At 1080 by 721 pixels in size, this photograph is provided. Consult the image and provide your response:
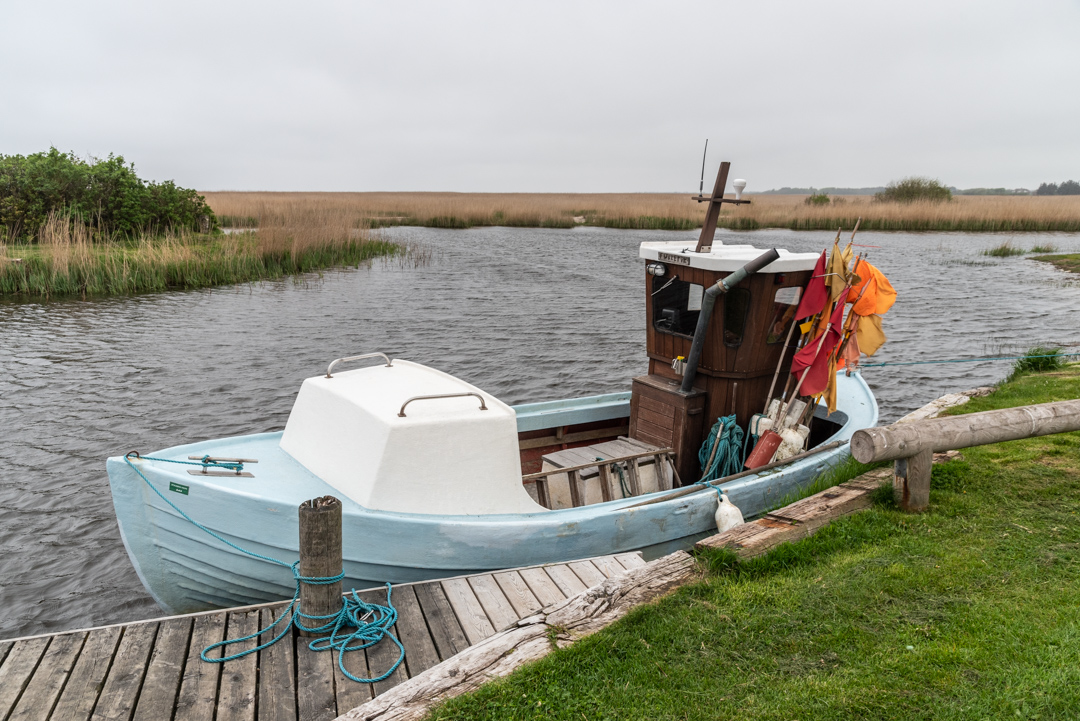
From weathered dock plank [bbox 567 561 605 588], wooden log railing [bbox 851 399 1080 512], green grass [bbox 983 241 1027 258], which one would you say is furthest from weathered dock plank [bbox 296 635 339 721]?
green grass [bbox 983 241 1027 258]

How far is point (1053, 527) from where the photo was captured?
469cm

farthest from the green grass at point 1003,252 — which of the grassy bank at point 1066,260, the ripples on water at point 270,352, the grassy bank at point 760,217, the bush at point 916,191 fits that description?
the bush at point 916,191

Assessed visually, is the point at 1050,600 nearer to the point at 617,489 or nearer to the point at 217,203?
the point at 617,489

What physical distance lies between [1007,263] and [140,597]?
3356 cm

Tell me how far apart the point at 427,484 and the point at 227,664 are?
1562 millimetres

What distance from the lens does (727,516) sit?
542 centimetres

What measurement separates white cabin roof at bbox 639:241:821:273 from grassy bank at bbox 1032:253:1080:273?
27.2 metres

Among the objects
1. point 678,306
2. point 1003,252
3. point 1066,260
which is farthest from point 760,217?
point 678,306

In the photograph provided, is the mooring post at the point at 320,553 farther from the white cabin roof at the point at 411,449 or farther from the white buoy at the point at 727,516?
the white buoy at the point at 727,516

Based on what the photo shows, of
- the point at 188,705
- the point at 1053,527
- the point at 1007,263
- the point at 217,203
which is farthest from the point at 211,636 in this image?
the point at 217,203

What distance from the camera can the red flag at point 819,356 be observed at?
20.5 ft

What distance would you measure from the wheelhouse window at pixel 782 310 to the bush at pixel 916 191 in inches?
2260

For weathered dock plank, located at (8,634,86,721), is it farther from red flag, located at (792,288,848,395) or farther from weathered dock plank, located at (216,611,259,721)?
red flag, located at (792,288,848,395)

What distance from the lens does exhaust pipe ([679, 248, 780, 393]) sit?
5.88 m
